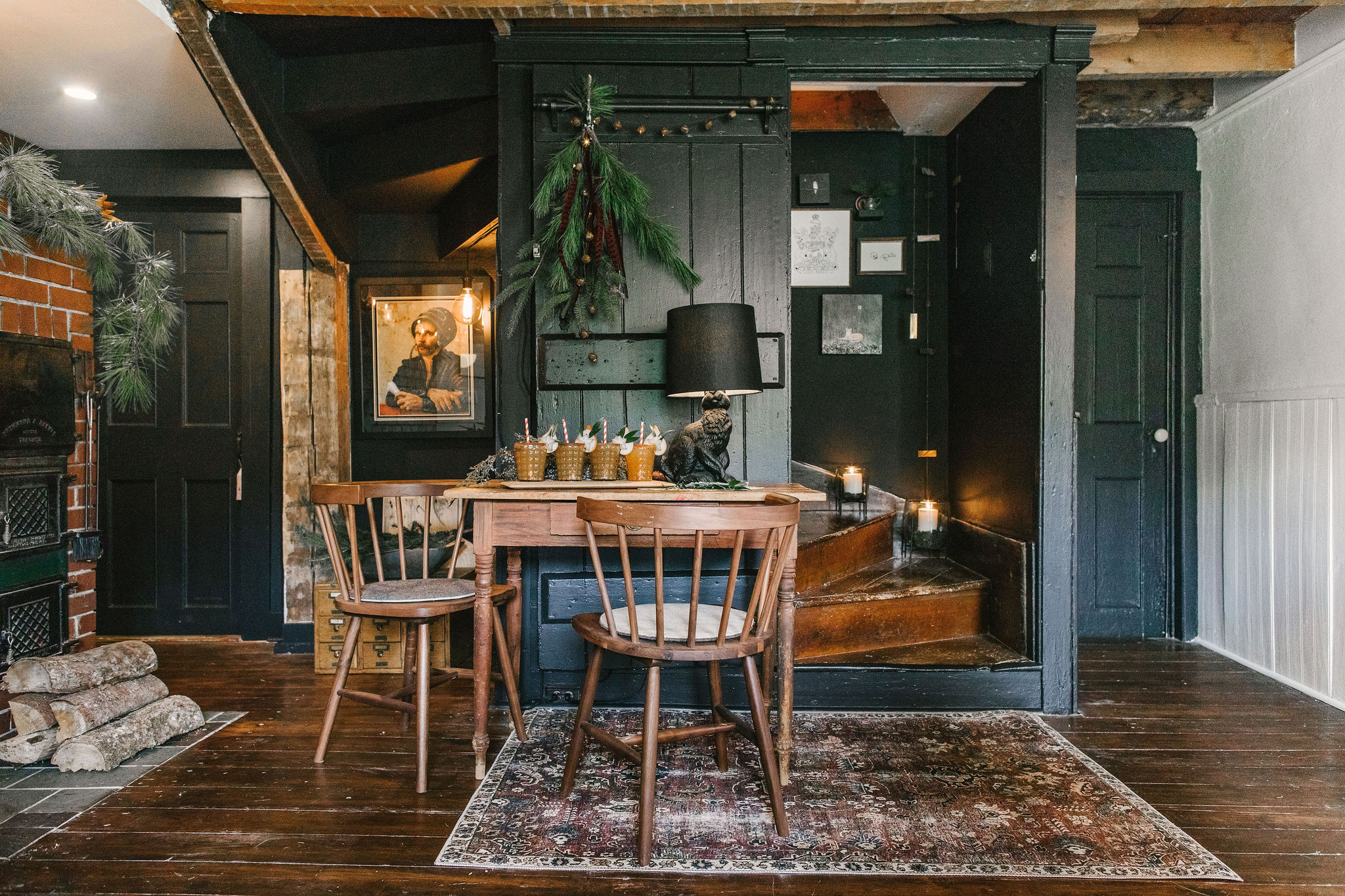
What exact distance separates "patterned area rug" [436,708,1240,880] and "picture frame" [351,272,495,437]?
2.42m

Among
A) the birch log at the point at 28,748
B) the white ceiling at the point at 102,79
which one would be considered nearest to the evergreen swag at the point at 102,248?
the white ceiling at the point at 102,79

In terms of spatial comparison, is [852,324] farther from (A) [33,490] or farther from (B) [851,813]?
(A) [33,490]

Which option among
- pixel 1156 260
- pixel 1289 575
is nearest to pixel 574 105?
pixel 1156 260

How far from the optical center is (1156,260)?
4.31 meters

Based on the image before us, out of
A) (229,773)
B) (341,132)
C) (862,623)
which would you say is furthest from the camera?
(341,132)

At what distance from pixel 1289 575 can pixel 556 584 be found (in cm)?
324

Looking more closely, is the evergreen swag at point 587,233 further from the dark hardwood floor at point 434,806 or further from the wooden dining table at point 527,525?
the dark hardwood floor at point 434,806

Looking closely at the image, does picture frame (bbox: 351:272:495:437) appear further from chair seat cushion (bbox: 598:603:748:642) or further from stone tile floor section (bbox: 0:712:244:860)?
chair seat cushion (bbox: 598:603:748:642)

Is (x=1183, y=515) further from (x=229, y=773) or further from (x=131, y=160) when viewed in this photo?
(x=131, y=160)

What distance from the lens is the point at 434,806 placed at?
227cm

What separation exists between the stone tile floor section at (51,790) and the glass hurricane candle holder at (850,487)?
2983mm

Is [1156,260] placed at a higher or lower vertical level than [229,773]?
higher

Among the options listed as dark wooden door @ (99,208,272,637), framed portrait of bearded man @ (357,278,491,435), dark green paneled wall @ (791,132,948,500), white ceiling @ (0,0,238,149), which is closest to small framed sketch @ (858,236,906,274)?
dark green paneled wall @ (791,132,948,500)

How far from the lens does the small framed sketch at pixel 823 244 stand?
420 centimetres
